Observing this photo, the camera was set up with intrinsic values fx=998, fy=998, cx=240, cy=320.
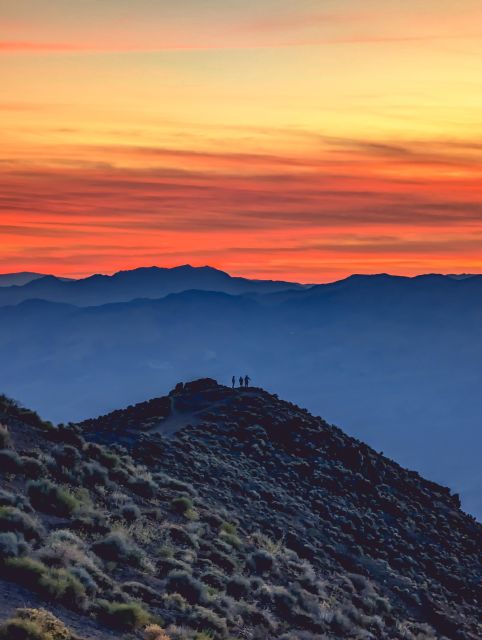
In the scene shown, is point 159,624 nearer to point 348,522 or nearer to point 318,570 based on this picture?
point 318,570

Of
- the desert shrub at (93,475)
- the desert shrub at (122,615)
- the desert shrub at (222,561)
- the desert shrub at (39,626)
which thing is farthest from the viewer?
the desert shrub at (93,475)

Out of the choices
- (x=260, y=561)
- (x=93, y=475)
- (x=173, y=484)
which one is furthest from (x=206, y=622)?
(x=173, y=484)

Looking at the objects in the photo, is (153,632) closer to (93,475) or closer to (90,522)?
(90,522)

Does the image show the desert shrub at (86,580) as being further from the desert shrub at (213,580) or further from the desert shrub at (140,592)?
the desert shrub at (213,580)

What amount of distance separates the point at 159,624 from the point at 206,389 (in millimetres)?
44962

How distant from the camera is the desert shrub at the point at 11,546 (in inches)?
875

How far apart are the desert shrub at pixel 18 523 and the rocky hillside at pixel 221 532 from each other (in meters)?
0.04

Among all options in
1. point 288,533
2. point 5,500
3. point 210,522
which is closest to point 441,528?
point 288,533

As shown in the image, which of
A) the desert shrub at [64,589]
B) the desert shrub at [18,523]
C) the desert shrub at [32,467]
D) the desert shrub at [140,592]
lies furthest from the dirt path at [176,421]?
the desert shrub at [64,589]

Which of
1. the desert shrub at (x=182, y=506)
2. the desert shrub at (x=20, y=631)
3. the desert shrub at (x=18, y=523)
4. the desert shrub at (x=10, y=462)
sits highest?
the desert shrub at (x=182, y=506)

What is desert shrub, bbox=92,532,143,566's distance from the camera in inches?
1016

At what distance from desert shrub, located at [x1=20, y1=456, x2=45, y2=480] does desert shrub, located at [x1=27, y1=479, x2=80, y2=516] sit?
1.52 m

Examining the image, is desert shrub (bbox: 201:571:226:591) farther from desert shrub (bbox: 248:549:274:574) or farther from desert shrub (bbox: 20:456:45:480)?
desert shrub (bbox: 20:456:45:480)

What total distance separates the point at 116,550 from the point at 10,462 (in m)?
6.08
